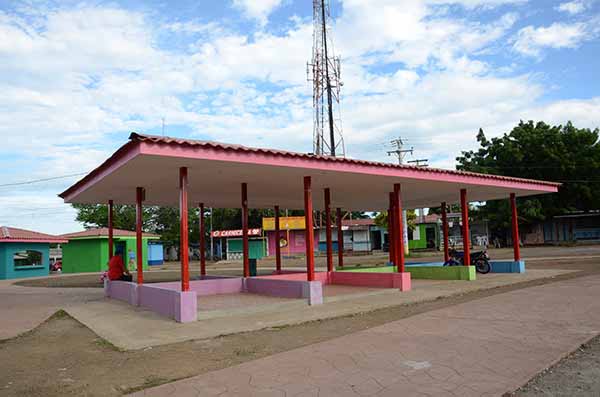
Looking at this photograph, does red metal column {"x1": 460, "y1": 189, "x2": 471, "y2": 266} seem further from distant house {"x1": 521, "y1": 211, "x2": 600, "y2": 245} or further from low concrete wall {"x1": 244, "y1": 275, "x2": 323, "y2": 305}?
distant house {"x1": 521, "y1": 211, "x2": 600, "y2": 245}

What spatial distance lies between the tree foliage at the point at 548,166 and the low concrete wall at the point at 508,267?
23.7 metres

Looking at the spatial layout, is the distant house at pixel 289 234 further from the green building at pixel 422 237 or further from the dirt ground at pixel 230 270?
the dirt ground at pixel 230 270

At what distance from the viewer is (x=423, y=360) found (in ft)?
19.1

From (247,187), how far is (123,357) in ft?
25.9

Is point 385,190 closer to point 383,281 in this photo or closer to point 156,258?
point 383,281

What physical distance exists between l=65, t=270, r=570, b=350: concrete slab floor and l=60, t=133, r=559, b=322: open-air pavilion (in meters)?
0.43

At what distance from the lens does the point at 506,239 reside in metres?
45.8

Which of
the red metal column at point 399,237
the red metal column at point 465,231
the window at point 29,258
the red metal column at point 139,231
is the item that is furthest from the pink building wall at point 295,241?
the red metal column at point 139,231

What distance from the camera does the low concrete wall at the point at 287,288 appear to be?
11.0 meters

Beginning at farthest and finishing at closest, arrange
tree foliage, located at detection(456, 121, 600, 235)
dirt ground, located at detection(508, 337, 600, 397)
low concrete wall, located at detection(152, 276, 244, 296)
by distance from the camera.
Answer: tree foliage, located at detection(456, 121, 600, 235) < low concrete wall, located at detection(152, 276, 244, 296) < dirt ground, located at detection(508, 337, 600, 397)

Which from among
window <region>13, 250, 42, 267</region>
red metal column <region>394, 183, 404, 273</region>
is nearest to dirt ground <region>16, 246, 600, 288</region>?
window <region>13, 250, 42, 267</region>

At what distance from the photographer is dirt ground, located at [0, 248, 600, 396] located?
213 inches

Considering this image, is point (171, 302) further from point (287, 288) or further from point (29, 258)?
point (29, 258)

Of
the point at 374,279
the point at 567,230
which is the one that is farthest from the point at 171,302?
the point at 567,230
